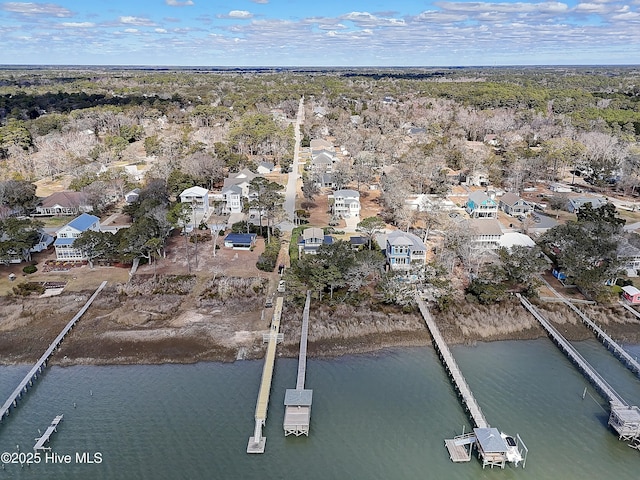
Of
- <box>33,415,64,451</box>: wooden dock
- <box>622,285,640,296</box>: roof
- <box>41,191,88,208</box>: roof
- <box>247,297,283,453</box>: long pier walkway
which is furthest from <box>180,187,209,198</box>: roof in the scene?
<box>622,285,640,296</box>: roof

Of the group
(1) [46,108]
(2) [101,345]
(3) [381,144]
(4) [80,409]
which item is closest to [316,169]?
(3) [381,144]

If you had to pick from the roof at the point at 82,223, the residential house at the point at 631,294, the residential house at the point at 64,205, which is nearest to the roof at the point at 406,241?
the residential house at the point at 631,294

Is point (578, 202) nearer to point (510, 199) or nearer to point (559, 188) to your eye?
point (510, 199)

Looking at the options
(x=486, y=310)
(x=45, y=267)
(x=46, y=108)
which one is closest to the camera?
(x=486, y=310)

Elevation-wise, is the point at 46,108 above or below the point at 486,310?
above

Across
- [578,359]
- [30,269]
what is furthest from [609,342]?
[30,269]

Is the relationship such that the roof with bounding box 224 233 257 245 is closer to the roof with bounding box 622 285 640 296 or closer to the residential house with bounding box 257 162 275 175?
the residential house with bounding box 257 162 275 175

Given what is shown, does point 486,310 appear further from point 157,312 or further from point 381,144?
point 381,144
